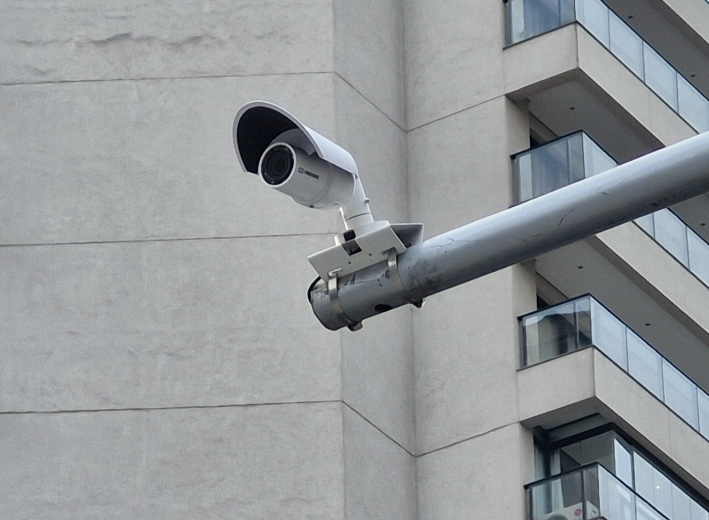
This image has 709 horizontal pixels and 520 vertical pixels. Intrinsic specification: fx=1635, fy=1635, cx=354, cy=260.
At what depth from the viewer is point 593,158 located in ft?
77.5

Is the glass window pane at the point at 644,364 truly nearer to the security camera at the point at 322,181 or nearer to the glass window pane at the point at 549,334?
the glass window pane at the point at 549,334

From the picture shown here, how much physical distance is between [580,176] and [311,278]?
13.5 feet

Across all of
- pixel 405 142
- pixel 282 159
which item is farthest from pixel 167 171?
pixel 282 159

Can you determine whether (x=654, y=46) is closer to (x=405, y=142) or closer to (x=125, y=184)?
(x=405, y=142)

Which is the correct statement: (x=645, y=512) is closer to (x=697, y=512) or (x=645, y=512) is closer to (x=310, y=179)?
(x=697, y=512)

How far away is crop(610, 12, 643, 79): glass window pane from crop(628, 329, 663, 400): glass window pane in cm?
453

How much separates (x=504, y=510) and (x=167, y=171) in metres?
6.73

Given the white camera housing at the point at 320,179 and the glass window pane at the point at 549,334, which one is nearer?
the white camera housing at the point at 320,179

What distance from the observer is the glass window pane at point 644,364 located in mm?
22719

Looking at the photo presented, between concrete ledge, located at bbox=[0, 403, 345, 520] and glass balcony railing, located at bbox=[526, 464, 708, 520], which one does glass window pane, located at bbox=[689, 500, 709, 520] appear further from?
concrete ledge, located at bbox=[0, 403, 345, 520]

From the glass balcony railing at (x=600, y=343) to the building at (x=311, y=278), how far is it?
0.04 m

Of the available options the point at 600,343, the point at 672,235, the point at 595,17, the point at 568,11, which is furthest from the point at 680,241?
the point at 568,11

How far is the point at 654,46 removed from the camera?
93.0 ft

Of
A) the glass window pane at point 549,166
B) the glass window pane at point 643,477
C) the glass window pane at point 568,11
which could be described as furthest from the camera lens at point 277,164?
the glass window pane at point 568,11
